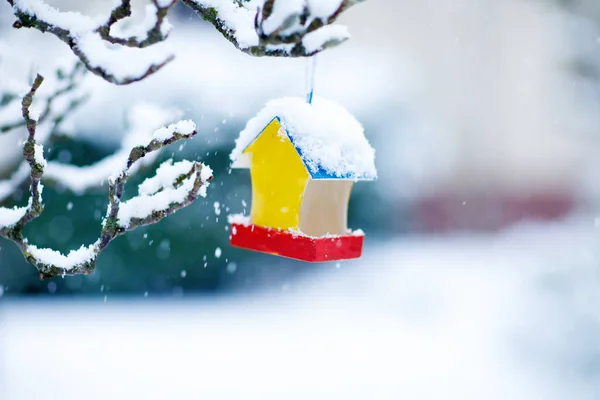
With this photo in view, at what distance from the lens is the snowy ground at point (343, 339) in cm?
473

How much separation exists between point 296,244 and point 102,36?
3.04 feet

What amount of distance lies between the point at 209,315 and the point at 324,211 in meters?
4.12

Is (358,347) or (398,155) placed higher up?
(398,155)

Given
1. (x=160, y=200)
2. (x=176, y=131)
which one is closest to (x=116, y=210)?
(x=160, y=200)

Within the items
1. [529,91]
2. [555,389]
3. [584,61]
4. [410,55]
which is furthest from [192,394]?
[529,91]

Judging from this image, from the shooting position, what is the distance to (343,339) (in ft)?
19.8

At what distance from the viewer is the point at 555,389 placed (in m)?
4.93

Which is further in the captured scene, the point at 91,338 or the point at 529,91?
the point at 529,91

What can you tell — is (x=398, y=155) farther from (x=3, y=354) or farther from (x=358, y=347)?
(x=3, y=354)

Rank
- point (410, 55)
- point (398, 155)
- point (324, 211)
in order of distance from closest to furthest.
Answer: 1. point (324, 211)
2. point (398, 155)
3. point (410, 55)

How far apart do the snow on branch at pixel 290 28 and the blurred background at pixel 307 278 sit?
1.45 m

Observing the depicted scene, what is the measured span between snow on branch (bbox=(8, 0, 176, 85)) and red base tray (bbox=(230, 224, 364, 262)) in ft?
2.77

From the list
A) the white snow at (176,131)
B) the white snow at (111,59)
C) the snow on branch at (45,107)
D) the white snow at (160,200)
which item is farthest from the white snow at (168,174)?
the snow on branch at (45,107)

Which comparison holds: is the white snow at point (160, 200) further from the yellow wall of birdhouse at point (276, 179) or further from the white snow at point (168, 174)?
the yellow wall of birdhouse at point (276, 179)
